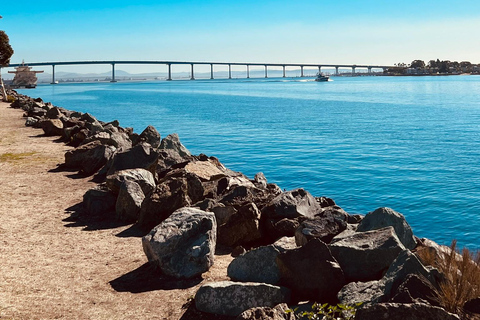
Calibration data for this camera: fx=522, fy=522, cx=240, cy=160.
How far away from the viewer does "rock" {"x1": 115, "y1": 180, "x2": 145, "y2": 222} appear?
13375 mm

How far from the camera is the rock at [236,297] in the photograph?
311 inches

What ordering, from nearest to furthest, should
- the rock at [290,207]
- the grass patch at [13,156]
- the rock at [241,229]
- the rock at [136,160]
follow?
1. the rock at [241,229]
2. the rock at [290,207]
3. the rock at [136,160]
4. the grass patch at [13,156]

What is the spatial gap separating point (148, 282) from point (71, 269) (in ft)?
5.67

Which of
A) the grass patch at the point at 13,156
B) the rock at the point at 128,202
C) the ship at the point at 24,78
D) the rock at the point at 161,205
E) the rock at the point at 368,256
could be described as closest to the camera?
the rock at the point at 368,256

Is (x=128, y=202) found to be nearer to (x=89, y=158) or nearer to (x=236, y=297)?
(x=236, y=297)

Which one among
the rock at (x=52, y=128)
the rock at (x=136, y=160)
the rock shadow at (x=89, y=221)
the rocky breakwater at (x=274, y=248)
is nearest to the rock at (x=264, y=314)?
the rocky breakwater at (x=274, y=248)

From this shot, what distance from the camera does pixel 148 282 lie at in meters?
9.50

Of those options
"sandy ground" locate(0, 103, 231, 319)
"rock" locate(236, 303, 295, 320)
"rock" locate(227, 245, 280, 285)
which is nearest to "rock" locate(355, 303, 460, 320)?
"rock" locate(236, 303, 295, 320)

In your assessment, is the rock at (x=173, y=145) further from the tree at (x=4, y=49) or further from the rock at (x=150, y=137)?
the tree at (x=4, y=49)

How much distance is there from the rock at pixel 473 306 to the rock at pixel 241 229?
565 centimetres

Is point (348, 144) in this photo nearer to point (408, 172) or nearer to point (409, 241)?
point (408, 172)

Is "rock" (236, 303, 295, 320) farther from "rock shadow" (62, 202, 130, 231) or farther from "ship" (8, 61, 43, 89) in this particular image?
"ship" (8, 61, 43, 89)

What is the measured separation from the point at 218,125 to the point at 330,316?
51.4 metres

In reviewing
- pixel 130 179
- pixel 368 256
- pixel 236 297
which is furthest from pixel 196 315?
pixel 130 179
